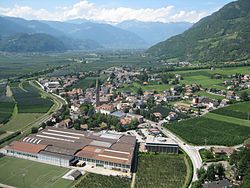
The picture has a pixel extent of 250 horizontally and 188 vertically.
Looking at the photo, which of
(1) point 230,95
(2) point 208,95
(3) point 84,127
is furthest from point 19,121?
(1) point 230,95

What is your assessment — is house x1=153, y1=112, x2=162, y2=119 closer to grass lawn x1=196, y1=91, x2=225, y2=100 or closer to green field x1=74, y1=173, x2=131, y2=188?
grass lawn x1=196, y1=91, x2=225, y2=100

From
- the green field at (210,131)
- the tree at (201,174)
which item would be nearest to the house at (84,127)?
the green field at (210,131)

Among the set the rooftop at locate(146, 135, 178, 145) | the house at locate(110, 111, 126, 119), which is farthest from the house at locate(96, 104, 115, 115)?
the rooftop at locate(146, 135, 178, 145)

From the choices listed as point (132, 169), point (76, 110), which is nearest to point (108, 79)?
point (76, 110)

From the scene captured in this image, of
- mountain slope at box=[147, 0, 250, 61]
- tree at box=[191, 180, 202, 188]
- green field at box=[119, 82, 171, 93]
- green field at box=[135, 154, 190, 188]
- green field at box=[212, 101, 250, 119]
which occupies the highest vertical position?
mountain slope at box=[147, 0, 250, 61]

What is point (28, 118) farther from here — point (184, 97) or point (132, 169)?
point (184, 97)

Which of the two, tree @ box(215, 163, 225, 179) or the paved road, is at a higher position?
tree @ box(215, 163, 225, 179)

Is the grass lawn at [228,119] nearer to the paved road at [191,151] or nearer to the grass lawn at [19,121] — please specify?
the paved road at [191,151]
